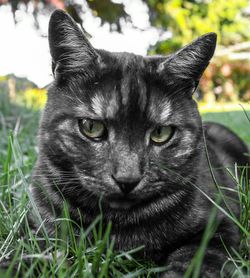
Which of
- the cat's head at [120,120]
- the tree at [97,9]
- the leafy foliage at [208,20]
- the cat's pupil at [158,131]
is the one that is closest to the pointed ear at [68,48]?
the cat's head at [120,120]

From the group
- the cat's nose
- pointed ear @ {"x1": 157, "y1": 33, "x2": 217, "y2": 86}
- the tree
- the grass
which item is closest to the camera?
the grass

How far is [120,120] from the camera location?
62.3 inches

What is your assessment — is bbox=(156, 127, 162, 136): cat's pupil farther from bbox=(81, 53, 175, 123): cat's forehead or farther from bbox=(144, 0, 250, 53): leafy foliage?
bbox=(144, 0, 250, 53): leafy foliage

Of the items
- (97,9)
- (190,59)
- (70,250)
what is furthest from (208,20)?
(70,250)

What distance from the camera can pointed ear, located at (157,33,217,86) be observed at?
176 cm

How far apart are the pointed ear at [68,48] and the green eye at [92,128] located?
0.19 m

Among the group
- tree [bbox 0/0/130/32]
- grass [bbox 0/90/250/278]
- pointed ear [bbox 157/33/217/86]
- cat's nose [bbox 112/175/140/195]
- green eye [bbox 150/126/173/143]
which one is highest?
tree [bbox 0/0/130/32]

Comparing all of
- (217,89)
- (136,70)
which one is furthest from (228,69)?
(136,70)

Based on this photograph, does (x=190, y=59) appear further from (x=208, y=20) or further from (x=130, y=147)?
(x=208, y=20)

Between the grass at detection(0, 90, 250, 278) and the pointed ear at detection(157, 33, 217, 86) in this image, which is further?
the pointed ear at detection(157, 33, 217, 86)

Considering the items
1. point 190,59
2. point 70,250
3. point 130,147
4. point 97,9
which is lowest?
point 70,250

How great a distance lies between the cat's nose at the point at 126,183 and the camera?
1459 millimetres

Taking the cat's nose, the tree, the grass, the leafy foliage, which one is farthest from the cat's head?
the leafy foliage

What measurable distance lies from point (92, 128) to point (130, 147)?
179 mm
